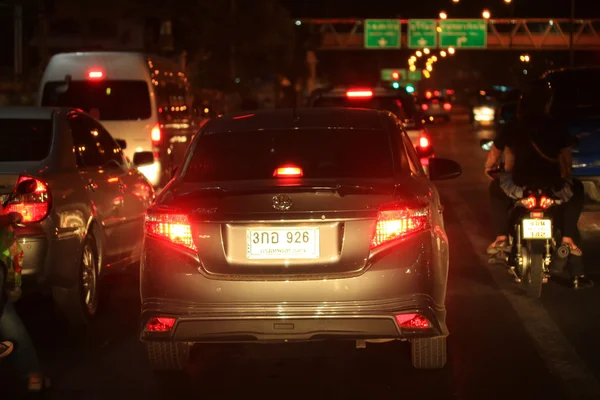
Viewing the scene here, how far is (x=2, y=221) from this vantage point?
620 centimetres

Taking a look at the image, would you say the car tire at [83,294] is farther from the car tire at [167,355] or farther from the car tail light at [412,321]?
the car tail light at [412,321]

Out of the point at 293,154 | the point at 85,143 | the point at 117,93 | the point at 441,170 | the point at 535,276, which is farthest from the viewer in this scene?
the point at 117,93

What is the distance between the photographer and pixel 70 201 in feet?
27.1

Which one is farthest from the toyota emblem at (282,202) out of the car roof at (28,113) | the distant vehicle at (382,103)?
the distant vehicle at (382,103)

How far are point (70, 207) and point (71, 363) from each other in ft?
4.25

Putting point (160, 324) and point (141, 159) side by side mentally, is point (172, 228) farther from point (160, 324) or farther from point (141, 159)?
point (141, 159)

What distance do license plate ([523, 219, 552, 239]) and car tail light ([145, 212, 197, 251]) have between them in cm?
350

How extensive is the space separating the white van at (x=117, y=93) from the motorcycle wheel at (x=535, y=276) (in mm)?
8590

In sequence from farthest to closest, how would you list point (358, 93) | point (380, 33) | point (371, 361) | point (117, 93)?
point (380, 33)
point (117, 93)
point (358, 93)
point (371, 361)

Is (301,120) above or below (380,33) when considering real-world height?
below

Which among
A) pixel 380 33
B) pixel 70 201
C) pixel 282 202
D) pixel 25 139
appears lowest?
pixel 70 201

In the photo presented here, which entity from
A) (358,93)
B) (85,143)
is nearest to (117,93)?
(358,93)

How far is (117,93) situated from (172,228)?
1080 cm

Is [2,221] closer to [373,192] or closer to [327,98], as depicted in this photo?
[373,192]
